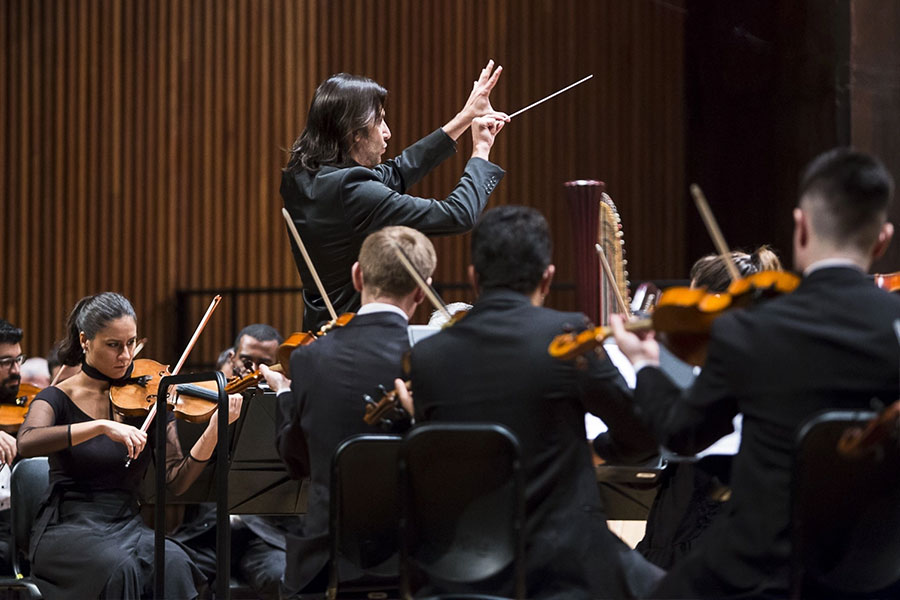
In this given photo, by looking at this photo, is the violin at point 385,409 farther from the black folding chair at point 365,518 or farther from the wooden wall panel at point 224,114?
the wooden wall panel at point 224,114

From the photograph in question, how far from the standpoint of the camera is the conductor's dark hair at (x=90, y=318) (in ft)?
13.2

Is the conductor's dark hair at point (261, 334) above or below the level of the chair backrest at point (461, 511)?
above

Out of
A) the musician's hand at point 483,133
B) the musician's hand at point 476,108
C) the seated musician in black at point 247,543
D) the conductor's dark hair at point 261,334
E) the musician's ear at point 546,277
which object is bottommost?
the seated musician in black at point 247,543

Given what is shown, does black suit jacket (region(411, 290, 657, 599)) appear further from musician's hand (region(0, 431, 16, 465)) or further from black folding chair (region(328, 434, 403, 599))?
musician's hand (region(0, 431, 16, 465))

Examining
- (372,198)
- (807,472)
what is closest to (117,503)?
(372,198)

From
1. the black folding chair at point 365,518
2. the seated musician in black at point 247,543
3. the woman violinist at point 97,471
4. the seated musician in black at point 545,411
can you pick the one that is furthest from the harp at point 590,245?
the seated musician in black at point 247,543

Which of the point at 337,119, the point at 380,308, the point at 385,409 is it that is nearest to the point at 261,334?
the point at 337,119

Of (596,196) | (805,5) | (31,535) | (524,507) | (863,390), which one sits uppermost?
(805,5)

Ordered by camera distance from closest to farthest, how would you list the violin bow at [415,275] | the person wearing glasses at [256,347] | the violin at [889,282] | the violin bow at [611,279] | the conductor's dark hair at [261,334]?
the violin bow at [415,275] < the violin bow at [611,279] < the violin at [889,282] < the person wearing glasses at [256,347] < the conductor's dark hair at [261,334]

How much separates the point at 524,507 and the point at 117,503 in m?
2.10

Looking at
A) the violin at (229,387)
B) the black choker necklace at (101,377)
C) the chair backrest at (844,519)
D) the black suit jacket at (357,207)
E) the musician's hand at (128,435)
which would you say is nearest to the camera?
the chair backrest at (844,519)

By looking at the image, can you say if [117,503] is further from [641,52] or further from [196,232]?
[641,52]

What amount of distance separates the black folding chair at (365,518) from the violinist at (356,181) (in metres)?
0.97

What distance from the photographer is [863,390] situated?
216 cm
